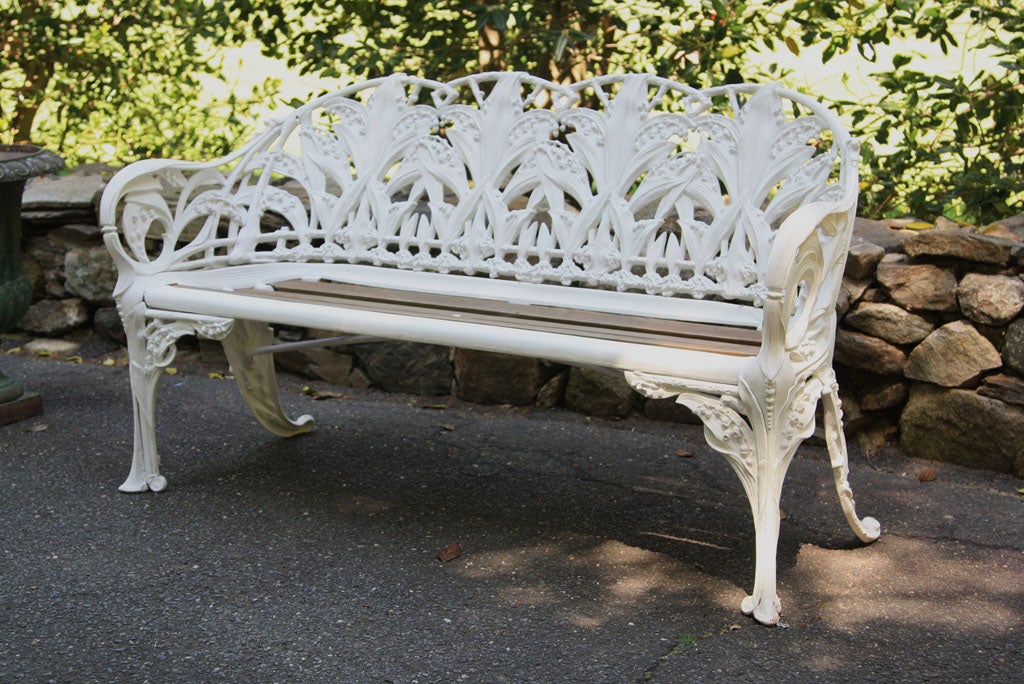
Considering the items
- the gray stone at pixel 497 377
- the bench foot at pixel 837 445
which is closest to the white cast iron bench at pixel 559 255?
the bench foot at pixel 837 445

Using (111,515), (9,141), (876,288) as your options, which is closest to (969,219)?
(876,288)

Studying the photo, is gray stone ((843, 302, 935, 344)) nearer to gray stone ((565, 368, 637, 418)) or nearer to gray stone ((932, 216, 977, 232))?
gray stone ((932, 216, 977, 232))

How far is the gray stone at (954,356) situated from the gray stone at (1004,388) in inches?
1.5

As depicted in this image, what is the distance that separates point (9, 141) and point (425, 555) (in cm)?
448

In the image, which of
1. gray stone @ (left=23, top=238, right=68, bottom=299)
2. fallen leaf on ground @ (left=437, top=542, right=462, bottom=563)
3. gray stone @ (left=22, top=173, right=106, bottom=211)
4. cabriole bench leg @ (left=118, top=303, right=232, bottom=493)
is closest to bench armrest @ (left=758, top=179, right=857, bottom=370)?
fallen leaf on ground @ (left=437, top=542, right=462, bottom=563)

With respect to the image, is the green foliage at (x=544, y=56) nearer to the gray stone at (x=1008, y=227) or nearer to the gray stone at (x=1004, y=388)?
the gray stone at (x=1008, y=227)

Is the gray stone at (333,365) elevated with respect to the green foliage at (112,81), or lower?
lower

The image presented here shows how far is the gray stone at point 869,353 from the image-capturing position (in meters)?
→ 3.64

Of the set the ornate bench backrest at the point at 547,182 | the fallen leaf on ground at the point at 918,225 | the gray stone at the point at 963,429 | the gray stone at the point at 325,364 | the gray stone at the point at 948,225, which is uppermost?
the ornate bench backrest at the point at 547,182

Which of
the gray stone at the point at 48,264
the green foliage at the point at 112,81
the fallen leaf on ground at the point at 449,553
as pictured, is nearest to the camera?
the fallen leaf on ground at the point at 449,553

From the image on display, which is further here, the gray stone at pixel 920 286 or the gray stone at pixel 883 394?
the gray stone at pixel 883 394

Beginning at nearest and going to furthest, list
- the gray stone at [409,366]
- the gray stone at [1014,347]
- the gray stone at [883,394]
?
the gray stone at [1014,347] < the gray stone at [883,394] < the gray stone at [409,366]

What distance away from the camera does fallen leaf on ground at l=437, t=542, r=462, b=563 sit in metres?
2.94

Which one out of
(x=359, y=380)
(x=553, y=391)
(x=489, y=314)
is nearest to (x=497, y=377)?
(x=553, y=391)
